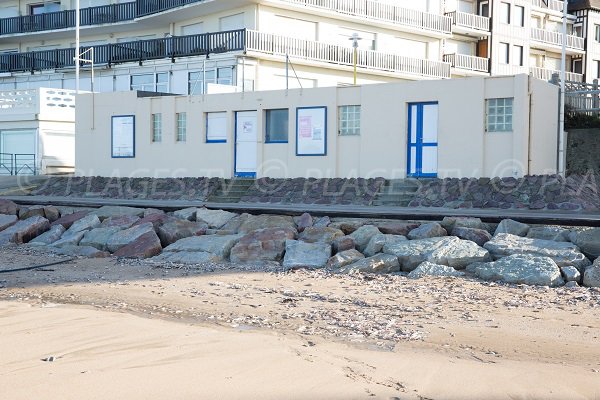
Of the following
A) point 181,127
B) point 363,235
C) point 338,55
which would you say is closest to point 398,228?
point 363,235

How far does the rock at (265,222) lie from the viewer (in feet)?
63.3

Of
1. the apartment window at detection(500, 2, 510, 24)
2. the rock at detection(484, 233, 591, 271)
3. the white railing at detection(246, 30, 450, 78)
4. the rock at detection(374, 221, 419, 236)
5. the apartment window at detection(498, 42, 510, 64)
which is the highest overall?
the apartment window at detection(500, 2, 510, 24)

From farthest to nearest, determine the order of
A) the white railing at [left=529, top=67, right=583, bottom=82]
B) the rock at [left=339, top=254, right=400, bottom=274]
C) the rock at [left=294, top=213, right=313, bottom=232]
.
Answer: the white railing at [left=529, top=67, right=583, bottom=82], the rock at [left=294, top=213, right=313, bottom=232], the rock at [left=339, top=254, right=400, bottom=274]

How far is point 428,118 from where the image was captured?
933 inches

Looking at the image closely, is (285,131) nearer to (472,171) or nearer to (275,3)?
(472,171)

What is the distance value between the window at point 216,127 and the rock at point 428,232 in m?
11.8

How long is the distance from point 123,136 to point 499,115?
13983 mm

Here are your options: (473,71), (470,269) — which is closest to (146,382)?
(470,269)

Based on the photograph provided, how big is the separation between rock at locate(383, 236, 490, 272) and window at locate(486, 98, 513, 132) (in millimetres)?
7389

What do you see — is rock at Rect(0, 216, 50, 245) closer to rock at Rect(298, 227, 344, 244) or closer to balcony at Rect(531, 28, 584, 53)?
rock at Rect(298, 227, 344, 244)

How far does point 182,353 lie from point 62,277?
24.6 ft

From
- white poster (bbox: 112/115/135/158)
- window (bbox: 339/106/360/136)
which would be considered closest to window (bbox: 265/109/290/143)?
window (bbox: 339/106/360/136)

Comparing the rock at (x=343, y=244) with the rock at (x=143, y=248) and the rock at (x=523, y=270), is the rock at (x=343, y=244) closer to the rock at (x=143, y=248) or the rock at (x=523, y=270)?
the rock at (x=523, y=270)

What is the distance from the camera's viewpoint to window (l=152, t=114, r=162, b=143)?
1154 inches
